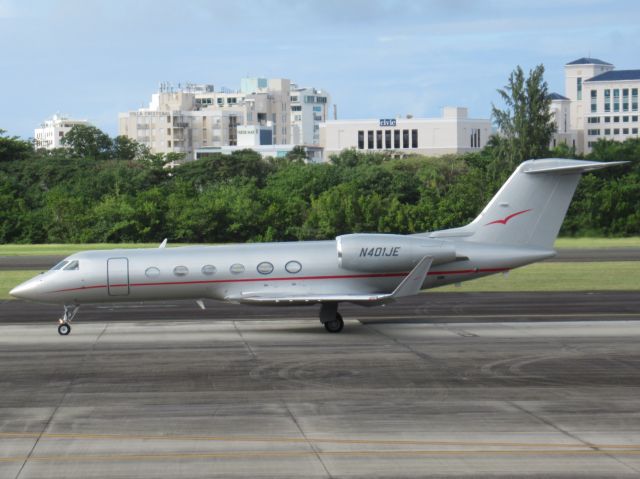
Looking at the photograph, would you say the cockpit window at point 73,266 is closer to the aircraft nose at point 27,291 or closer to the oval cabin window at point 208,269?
the aircraft nose at point 27,291

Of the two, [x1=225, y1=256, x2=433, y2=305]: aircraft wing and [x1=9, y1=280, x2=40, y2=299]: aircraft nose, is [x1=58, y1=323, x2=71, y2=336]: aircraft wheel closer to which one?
[x1=9, y1=280, x2=40, y2=299]: aircraft nose

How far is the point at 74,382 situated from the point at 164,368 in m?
2.21

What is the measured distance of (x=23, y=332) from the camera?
94.7 ft

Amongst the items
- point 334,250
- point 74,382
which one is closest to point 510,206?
point 334,250

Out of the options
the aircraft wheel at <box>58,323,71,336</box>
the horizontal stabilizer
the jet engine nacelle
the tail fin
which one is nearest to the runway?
the aircraft wheel at <box>58,323,71,336</box>

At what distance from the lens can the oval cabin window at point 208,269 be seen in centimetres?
2789

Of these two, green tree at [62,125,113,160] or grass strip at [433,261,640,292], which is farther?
green tree at [62,125,113,160]

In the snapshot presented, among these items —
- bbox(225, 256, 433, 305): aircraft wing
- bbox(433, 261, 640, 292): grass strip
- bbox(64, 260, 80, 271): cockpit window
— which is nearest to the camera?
bbox(225, 256, 433, 305): aircraft wing

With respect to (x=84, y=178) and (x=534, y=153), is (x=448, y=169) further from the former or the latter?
(x=84, y=178)

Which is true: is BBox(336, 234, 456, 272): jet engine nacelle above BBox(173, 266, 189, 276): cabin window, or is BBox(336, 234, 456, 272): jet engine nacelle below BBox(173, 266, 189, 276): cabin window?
above

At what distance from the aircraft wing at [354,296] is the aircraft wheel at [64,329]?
177 inches

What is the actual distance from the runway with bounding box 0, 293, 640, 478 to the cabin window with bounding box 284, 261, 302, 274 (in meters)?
1.72

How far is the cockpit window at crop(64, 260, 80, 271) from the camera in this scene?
28359 mm

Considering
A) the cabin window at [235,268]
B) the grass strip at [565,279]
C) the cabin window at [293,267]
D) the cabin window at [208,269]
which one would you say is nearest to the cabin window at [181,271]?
the cabin window at [208,269]
